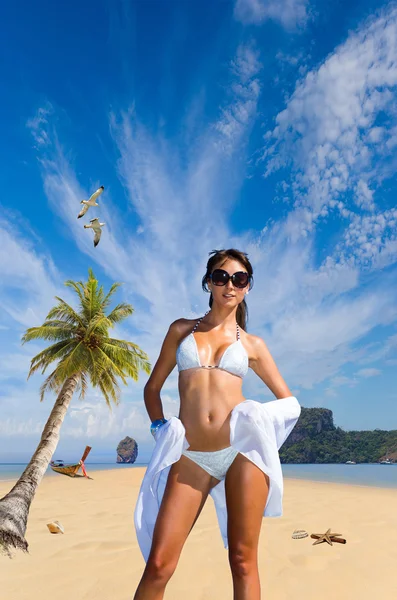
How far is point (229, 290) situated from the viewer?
3.23 meters

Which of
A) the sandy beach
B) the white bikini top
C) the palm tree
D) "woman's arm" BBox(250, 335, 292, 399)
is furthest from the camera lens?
A: the palm tree

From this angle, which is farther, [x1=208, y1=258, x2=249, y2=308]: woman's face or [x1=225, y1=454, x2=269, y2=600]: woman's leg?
[x1=208, y1=258, x2=249, y2=308]: woman's face

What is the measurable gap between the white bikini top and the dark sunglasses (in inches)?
17.1

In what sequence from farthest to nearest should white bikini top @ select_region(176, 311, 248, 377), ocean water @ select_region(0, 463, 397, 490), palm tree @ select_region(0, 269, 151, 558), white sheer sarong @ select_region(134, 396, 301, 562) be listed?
ocean water @ select_region(0, 463, 397, 490)
palm tree @ select_region(0, 269, 151, 558)
white bikini top @ select_region(176, 311, 248, 377)
white sheer sarong @ select_region(134, 396, 301, 562)

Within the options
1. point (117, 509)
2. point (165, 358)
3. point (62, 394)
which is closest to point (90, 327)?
point (62, 394)

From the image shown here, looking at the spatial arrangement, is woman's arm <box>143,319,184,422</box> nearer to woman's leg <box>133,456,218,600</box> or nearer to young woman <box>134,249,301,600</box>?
young woman <box>134,249,301,600</box>

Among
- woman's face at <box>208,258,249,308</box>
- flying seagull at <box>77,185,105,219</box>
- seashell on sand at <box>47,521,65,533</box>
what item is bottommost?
seashell on sand at <box>47,521,65,533</box>

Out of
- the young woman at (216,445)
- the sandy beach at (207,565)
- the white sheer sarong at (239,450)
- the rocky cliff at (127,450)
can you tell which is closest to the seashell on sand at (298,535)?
the sandy beach at (207,565)

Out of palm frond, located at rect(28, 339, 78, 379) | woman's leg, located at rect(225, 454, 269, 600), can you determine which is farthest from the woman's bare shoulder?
palm frond, located at rect(28, 339, 78, 379)

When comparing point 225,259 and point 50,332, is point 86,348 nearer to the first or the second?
point 50,332

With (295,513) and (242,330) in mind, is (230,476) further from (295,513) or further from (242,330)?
(295,513)

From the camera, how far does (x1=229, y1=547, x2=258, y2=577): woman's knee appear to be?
2.52 m

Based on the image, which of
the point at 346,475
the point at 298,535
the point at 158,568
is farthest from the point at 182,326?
the point at 346,475

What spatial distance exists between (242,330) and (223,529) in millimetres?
1353
